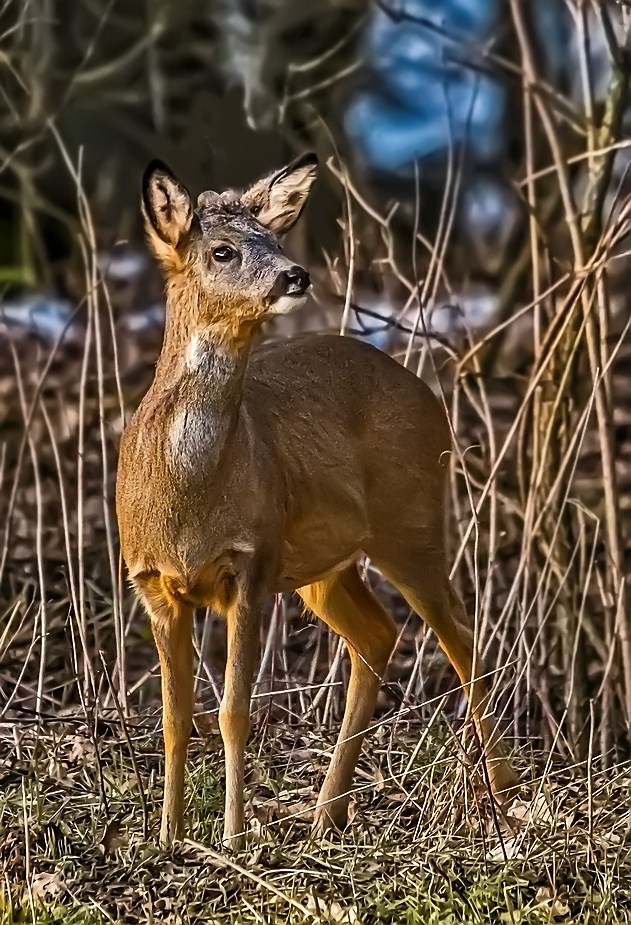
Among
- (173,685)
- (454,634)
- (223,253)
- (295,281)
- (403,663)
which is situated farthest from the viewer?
(403,663)

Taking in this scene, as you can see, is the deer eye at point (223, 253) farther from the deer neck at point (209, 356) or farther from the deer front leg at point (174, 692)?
the deer front leg at point (174, 692)

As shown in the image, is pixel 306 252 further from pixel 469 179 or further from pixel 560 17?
pixel 560 17

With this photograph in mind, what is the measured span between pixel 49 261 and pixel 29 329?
0.41 m

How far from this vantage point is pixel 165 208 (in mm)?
4020

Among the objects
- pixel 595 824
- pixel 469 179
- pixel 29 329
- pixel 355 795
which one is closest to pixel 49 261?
pixel 29 329

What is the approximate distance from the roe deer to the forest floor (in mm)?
169

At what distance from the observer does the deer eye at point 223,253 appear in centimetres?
396

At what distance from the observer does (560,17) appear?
6.50 metres

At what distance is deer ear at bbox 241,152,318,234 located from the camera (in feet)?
13.9

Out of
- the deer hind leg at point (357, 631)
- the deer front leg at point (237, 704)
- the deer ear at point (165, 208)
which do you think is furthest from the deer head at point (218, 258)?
the deer hind leg at point (357, 631)

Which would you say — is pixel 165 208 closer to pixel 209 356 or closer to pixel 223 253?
pixel 223 253

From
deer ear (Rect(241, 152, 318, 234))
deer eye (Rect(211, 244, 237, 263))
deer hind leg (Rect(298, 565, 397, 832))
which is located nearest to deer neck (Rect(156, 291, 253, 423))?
deer eye (Rect(211, 244, 237, 263))

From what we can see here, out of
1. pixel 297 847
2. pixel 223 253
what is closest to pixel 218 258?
pixel 223 253

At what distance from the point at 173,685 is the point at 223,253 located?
119 centimetres
